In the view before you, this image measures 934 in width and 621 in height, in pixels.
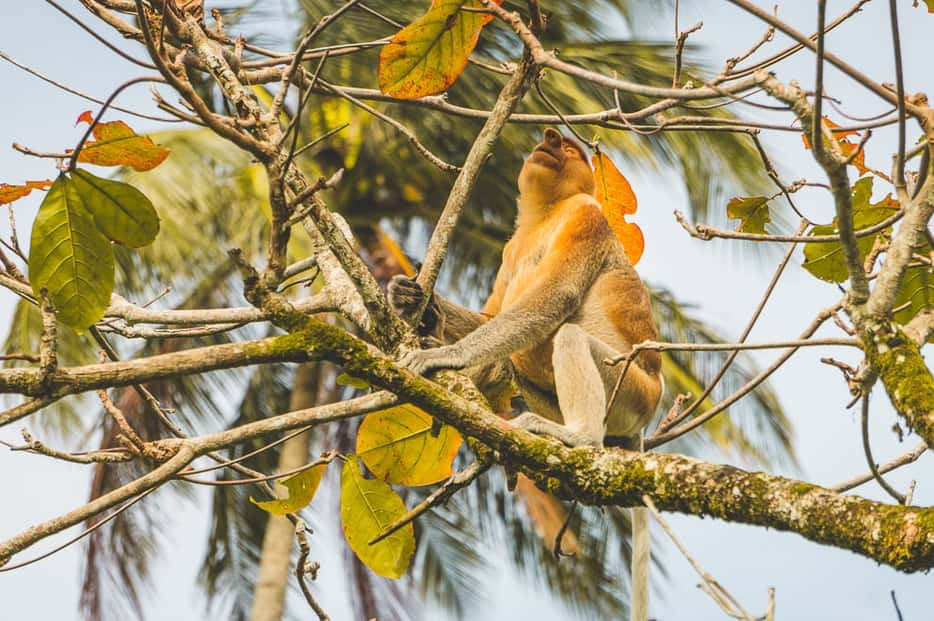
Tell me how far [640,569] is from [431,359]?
1.05 m

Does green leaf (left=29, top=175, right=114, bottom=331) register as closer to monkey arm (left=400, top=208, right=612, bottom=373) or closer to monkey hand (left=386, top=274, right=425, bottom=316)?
monkey hand (left=386, top=274, right=425, bottom=316)

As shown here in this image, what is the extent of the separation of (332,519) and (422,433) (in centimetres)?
1225

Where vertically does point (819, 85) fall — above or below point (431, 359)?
below

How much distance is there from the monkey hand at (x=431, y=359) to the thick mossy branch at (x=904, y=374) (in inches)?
40.1

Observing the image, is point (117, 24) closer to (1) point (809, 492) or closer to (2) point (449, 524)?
(1) point (809, 492)

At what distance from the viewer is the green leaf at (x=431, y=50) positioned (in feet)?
8.65

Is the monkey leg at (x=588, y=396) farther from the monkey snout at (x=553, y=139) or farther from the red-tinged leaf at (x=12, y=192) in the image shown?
the red-tinged leaf at (x=12, y=192)

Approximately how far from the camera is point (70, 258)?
2211 mm

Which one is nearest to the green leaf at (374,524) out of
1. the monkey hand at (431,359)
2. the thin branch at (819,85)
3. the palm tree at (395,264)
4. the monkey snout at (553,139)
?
the monkey hand at (431,359)

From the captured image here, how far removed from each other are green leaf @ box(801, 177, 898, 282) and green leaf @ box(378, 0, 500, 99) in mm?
990

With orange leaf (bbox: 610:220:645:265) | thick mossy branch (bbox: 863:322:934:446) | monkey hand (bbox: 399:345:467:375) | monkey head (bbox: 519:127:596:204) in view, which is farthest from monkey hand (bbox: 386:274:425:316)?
monkey head (bbox: 519:127:596:204)

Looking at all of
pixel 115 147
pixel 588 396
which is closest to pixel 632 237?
pixel 588 396

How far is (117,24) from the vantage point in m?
3.15

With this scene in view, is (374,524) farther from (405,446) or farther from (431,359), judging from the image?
(431,359)
